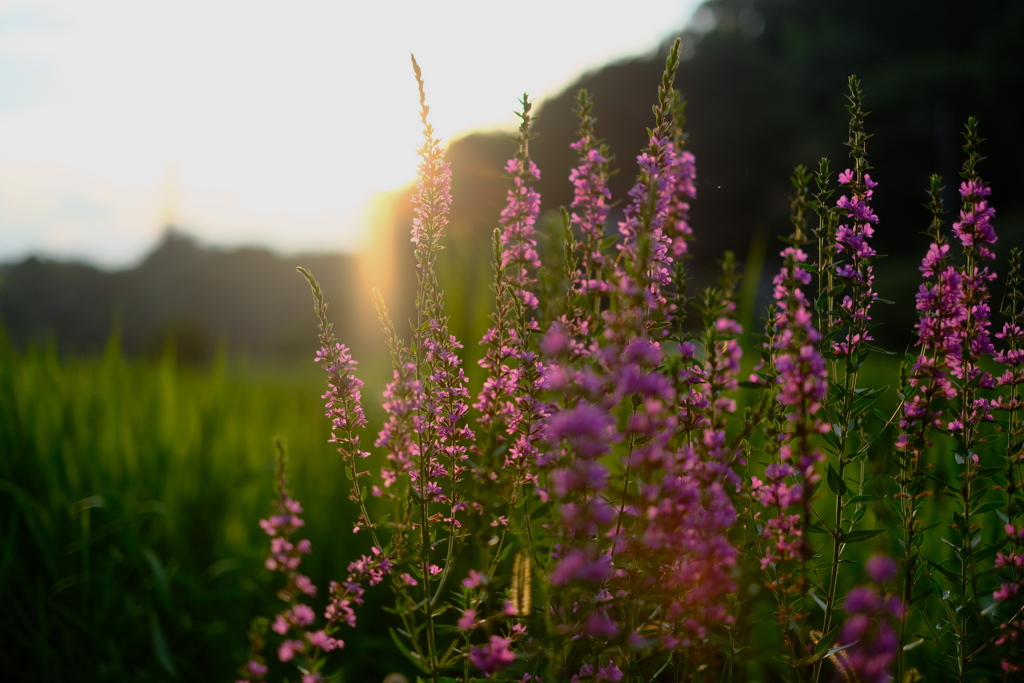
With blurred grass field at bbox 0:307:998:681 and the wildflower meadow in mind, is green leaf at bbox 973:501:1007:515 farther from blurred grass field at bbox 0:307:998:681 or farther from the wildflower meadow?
blurred grass field at bbox 0:307:998:681

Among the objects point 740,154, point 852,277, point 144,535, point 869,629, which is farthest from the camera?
point 740,154

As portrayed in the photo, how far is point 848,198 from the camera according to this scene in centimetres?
203

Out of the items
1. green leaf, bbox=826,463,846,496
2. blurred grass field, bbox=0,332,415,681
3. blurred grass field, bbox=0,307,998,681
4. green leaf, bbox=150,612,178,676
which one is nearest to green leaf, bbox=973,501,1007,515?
green leaf, bbox=826,463,846,496

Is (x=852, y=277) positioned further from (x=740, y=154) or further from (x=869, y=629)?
(x=740, y=154)

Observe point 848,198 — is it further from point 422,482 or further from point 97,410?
point 97,410

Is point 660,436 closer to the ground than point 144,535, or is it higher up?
higher up

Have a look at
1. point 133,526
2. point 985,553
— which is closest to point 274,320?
point 133,526

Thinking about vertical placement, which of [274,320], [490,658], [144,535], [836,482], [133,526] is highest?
[274,320]

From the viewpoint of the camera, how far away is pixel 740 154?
108ft

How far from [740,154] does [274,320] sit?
25651mm

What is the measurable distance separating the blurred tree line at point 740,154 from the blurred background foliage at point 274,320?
0.14 m

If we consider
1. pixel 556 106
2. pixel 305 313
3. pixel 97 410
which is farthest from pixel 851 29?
pixel 97 410

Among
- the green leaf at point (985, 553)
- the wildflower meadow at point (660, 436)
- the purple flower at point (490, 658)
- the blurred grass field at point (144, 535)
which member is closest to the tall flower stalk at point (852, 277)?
the wildflower meadow at point (660, 436)

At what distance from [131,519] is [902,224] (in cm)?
2646
